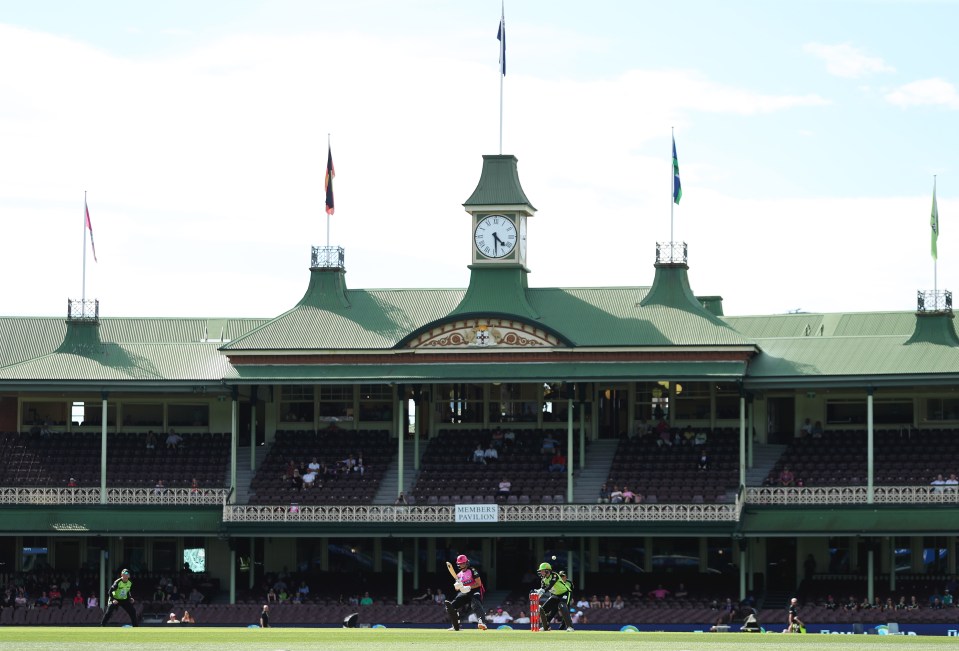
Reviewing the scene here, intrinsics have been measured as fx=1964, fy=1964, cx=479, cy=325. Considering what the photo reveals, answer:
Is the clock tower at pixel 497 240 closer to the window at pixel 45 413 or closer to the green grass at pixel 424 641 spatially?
the window at pixel 45 413

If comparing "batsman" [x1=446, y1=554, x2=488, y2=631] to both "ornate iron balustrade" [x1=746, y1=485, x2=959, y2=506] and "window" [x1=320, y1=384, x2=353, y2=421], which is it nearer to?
"ornate iron balustrade" [x1=746, y1=485, x2=959, y2=506]

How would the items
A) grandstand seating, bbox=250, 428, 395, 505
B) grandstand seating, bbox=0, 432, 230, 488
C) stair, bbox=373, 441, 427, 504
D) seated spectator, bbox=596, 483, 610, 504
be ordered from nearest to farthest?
1. seated spectator, bbox=596, 483, 610, 504
2. grandstand seating, bbox=250, 428, 395, 505
3. stair, bbox=373, 441, 427, 504
4. grandstand seating, bbox=0, 432, 230, 488

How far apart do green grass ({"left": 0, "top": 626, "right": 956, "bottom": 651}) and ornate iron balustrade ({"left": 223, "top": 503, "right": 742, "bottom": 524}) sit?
16.1 m

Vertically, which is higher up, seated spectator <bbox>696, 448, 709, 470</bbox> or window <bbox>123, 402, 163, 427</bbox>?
window <bbox>123, 402, 163, 427</bbox>

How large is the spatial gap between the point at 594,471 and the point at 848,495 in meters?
7.95

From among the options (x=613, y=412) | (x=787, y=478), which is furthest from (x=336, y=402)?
(x=787, y=478)

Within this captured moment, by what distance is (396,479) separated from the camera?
6075cm

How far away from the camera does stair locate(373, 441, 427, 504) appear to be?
5953 centimetres

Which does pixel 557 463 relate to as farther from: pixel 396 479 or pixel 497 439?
pixel 396 479

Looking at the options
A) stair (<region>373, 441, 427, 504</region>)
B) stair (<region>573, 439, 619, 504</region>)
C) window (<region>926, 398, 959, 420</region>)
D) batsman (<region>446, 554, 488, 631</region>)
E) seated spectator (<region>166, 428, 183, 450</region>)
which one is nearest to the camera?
batsman (<region>446, 554, 488, 631</region>)

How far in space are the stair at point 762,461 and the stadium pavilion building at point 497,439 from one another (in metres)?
0.10

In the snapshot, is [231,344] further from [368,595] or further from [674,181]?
[674,181]

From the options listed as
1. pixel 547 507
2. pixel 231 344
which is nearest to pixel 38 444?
pixel 231 344

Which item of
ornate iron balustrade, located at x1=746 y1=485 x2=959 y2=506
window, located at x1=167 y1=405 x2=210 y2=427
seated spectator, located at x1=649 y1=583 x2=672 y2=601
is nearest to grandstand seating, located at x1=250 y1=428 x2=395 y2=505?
window, located at x1=167 y1=405 x2=210 y2=427
